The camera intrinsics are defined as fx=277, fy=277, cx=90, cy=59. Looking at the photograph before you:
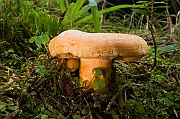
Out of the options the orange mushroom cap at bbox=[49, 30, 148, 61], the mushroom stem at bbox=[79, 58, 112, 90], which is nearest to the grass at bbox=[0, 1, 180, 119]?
the mushroom stem at bbox=[79, 58, 112, 90]

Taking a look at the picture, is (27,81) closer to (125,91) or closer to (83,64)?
(83,64)

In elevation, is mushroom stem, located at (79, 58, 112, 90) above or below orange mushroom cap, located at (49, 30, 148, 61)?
below

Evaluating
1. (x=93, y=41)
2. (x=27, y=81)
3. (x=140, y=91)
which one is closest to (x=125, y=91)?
(x=140, y=91)

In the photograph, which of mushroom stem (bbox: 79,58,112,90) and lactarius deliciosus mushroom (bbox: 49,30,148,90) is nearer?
lactarius deliciosus mushroom (bbox: 49,30,148,90)

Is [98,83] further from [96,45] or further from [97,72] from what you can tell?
[96,45]

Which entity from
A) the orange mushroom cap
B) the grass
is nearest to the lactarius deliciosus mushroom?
the orange mushroom cap

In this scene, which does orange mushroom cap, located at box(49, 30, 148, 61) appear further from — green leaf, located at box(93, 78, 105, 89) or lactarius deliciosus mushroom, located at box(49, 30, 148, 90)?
green leaf, located at box(93, 78, 105, 89)

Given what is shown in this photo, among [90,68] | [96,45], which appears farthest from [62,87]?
[96,45]
